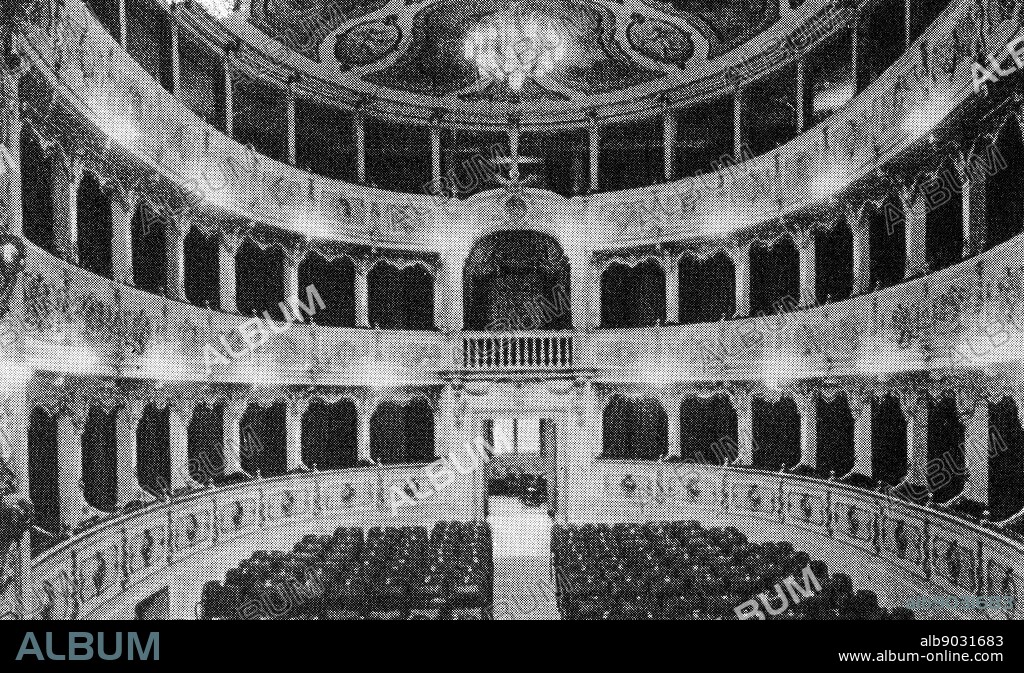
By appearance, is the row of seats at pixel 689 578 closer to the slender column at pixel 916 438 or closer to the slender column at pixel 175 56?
the slender column at pixel 916 438

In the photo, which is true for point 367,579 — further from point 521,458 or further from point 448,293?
point 448,293

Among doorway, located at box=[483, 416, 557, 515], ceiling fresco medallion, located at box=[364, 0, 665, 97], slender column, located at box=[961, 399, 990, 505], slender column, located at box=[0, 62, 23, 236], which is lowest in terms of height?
doorway, located at box=[483, 416, 557, 515]

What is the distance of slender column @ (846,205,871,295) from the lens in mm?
11414

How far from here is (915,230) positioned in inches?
409

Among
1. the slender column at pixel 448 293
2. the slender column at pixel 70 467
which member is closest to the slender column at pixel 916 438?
the slender column at pixel 448 293

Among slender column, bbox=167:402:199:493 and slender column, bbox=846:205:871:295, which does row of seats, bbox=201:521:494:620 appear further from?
slender column, bbox=846:205:871:295

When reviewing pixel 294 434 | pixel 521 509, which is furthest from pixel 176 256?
pixel 521 509

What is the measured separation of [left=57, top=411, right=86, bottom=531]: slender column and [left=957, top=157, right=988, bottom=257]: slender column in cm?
1096

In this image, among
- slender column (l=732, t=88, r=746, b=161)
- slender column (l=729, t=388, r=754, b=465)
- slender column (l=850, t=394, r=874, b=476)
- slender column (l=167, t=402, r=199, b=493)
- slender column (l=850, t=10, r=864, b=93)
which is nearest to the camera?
slender column (l=167, t=402, r=199, b=493)

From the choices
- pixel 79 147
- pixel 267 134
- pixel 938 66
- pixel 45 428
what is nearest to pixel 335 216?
pixel 267 134

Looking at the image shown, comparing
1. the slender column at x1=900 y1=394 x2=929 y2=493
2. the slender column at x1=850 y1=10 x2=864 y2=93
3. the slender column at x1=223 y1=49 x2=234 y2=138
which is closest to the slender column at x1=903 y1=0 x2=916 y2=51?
the slender column at x1=850 y1=10 x2=864 y2=93

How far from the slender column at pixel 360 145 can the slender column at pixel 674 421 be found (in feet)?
23.9

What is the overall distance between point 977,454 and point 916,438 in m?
1.46
